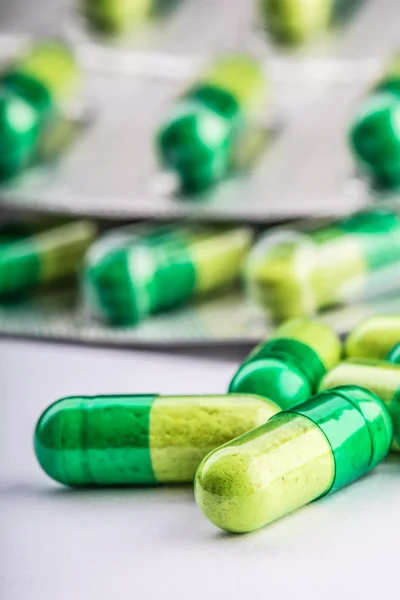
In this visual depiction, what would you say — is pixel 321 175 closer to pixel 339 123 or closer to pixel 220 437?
pixel 339 123

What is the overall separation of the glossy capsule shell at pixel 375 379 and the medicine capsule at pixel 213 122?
0.58 m

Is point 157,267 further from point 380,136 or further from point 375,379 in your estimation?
point 375,379

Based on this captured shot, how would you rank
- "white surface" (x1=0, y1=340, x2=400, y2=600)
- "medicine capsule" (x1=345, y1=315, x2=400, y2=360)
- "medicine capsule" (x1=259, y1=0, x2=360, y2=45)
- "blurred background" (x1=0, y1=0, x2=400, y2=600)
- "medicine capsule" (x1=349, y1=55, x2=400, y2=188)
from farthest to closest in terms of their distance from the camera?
"medicine capsule" (x1=259, y1=0, x2=360, y2=45) → "medicine capsule" (x1=349, y1=55, x2=400, y2=188) → "medicine capsule" (x1=345, y1=315, x2=400, y2=360) → "blurred background" (x1=0, y1=0, x2=400, y2=600) → "white surface" (x1=0, y1=340, x2=400, y2=600)

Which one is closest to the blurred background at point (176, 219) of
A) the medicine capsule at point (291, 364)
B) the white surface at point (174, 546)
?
the white surface at point (174, 546)

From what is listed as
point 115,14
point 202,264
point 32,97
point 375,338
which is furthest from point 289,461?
point 115,14

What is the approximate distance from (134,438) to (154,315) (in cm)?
59

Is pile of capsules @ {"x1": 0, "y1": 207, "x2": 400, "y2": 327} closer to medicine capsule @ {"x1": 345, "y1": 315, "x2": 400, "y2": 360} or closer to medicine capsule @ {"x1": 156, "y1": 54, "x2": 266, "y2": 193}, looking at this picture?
medicine capsule @ {"x1": 156, "y1": 54, "x2": 266, "y2": 193}

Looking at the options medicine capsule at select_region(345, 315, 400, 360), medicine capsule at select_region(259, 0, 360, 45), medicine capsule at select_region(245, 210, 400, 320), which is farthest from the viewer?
medicine capsule at select_region(259, 0, 360, 45)

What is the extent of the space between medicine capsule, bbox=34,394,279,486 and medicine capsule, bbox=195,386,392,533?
65mm

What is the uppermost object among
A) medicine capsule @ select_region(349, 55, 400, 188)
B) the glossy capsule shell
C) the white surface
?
medicine capsule @ select_region(349, 55, 400, 188)

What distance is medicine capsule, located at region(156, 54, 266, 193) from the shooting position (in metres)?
1.86

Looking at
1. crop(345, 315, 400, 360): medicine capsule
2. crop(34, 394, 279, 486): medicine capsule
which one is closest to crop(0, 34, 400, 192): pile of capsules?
crop(345, 315, 400, 360): medicine capsule

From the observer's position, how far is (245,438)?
118 centimetres

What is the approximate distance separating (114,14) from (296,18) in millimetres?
309
